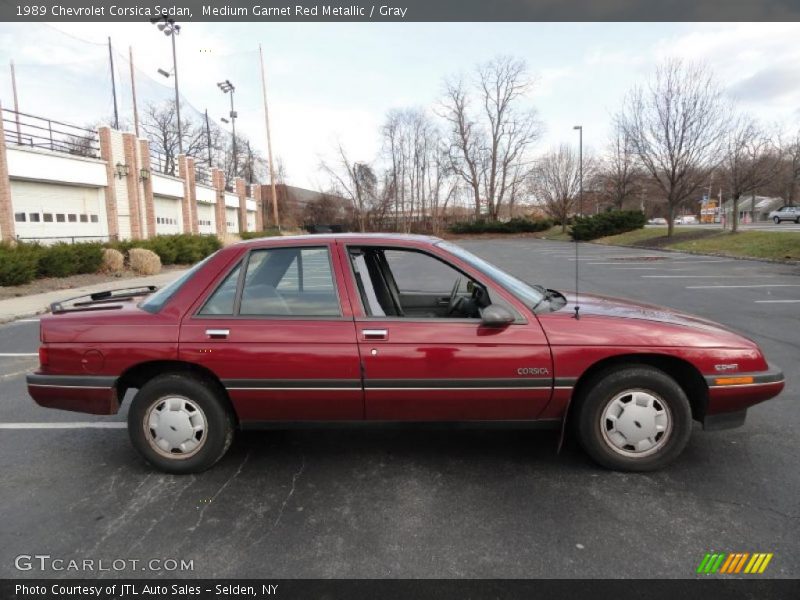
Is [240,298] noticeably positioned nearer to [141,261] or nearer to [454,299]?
[454,299]

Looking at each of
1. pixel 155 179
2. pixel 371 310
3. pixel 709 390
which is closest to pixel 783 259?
pixel 709 390

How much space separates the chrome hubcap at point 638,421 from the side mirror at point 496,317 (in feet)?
2.81

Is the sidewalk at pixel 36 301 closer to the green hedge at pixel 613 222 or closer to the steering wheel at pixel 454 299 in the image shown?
the steering wheel at pixel 454 299

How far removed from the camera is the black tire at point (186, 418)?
3221 millimetres

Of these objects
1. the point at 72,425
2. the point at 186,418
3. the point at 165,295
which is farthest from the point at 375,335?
the point at 72,425

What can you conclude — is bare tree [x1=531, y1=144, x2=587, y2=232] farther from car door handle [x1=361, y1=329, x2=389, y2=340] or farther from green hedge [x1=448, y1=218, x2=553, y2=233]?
car door handle [x1=361, y1=329, x2=389, y2=340]

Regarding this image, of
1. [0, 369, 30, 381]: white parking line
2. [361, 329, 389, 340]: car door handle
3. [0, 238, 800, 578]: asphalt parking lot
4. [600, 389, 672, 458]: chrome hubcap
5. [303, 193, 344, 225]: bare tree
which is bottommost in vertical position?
[0, 238, 800, 578]: asphalt parking lot

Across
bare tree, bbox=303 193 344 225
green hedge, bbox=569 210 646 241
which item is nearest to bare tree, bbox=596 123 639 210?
green hedge, bbox=569 210 646 241

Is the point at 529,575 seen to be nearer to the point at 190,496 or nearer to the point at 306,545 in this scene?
the point at 306,545

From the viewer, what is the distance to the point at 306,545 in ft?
8.52

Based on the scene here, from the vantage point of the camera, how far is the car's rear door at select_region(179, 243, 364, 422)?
3.15 meters

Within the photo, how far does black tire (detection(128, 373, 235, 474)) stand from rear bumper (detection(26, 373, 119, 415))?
19cm

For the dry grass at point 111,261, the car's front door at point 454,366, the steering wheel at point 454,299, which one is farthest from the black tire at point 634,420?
the dry grass at point 111,261

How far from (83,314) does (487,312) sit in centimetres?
272
